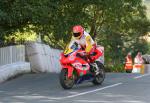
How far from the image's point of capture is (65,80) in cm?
1360

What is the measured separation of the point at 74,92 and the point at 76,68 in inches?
44.2

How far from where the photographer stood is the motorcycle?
13.7 meters

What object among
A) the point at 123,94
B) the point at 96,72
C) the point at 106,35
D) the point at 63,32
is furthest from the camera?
the point at 106,35

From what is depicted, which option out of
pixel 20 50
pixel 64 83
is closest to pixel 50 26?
pixel 20 50

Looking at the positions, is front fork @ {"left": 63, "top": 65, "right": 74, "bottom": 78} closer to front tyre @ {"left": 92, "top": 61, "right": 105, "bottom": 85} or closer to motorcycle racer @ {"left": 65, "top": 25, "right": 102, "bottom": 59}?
motorcycle racer @ {"left": 65, "top": 25, "right": 102, "bottom": 59}

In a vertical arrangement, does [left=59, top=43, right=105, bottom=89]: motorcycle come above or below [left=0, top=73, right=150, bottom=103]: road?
above

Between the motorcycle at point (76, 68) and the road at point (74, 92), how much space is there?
23 centimetres

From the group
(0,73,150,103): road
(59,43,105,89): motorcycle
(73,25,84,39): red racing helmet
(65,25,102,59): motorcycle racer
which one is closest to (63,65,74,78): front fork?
(59,43,105,89): motorcycle

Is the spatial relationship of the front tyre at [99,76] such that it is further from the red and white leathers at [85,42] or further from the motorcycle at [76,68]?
the red and white leathers at [85,42]

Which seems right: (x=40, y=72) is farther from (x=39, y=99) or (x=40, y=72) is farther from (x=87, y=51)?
(x=39, y=99)

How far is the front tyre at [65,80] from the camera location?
44.4ft

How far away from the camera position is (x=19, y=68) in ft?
59.2

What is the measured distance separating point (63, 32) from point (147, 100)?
7.25 m

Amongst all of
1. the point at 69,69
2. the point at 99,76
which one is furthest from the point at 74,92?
the point at 99,76
